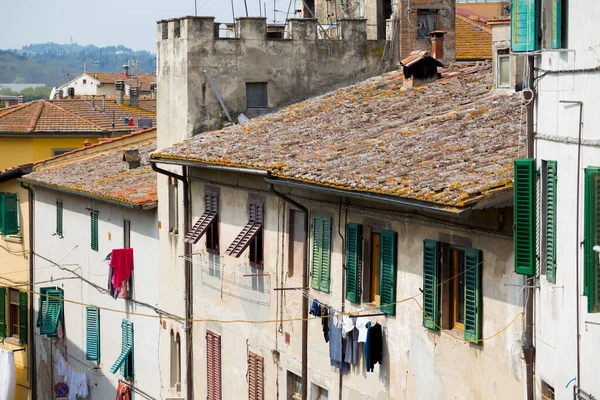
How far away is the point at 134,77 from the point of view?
4262 inches

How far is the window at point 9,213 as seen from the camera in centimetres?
4378

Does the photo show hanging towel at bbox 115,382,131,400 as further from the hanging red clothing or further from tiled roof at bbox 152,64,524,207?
tiled roof at bbox 152,64,524,207

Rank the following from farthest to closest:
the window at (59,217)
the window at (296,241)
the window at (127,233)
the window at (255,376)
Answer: the window at (59,217), the window at (127,233), the window at (255,376), the window at (296,241)

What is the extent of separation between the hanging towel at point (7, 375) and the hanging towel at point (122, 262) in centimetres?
839

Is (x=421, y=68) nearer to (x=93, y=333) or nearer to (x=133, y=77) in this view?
(x=93, y=333)

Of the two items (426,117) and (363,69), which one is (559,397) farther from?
(363,69)

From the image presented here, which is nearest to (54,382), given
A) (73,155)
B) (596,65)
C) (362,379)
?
(73,155)

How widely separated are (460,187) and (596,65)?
3967mm

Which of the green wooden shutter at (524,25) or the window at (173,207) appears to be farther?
the window at (173,207)

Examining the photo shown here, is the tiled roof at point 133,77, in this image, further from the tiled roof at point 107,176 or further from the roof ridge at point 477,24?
the roof ridge at point 477,24

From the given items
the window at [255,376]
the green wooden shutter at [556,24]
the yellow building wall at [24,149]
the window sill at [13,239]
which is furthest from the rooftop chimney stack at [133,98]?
the green wooden shutter at [556,24]

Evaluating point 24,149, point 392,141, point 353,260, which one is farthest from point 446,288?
point 24,149

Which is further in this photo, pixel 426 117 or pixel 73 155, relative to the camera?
pixel 73 155

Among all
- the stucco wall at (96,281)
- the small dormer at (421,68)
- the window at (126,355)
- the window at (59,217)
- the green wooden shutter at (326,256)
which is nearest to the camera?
the green wooden shutter at (326,256)
